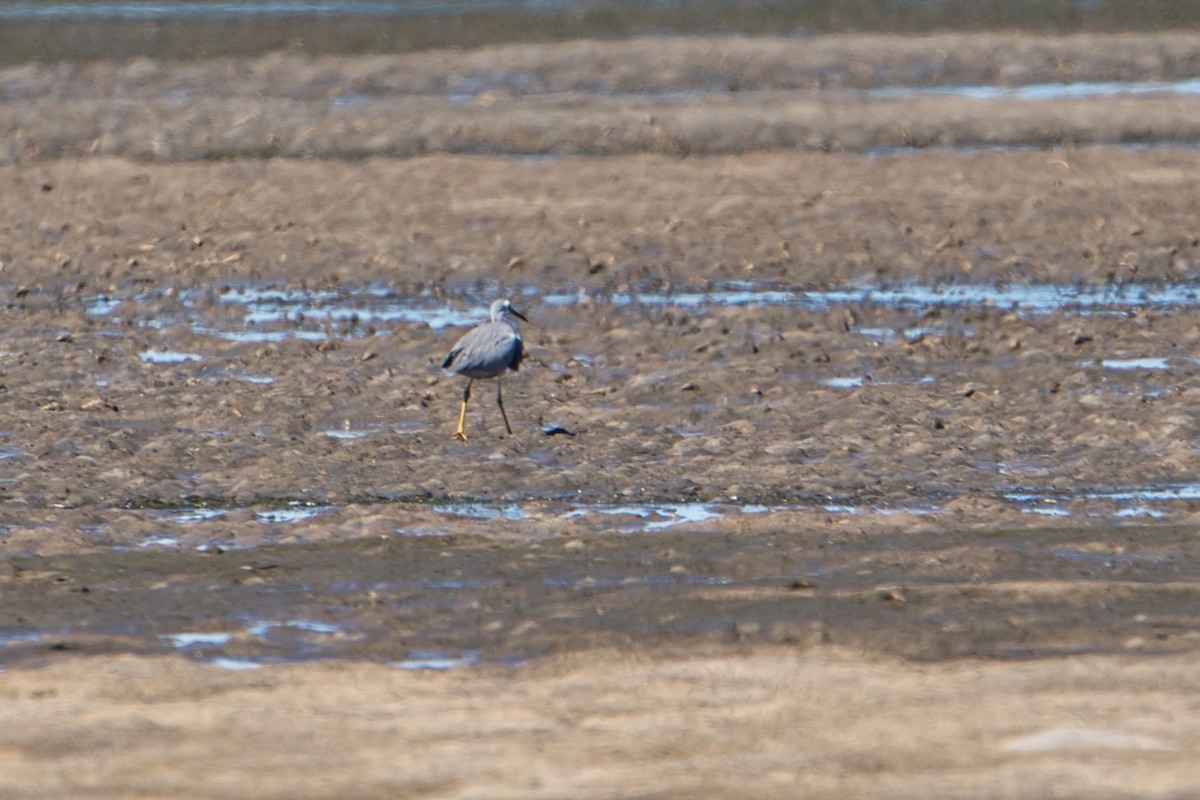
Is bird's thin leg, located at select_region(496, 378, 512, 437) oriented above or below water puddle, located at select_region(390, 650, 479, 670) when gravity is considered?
below

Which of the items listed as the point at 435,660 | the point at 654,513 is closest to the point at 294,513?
the point at 654,513

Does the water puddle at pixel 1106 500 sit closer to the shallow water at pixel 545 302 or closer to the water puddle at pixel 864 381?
the water puddle at pixel 864 381

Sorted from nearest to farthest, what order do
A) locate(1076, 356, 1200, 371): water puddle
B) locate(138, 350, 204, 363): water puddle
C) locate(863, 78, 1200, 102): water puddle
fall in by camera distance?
locate(1076, 356, 1200, 371): water puddle < locate(138, 350, 204, 363): water puddle < locate(863, 78, 1200, 102): water puddle

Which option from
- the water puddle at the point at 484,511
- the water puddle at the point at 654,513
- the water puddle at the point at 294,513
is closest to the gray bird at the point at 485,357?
the water puddle at the point at 484,511

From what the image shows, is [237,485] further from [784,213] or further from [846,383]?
[784,213]

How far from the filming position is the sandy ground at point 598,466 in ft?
20.6

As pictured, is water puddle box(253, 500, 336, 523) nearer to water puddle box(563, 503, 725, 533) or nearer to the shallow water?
water puddle box(563, 503, 725, 533)

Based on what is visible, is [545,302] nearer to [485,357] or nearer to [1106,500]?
[485,357]

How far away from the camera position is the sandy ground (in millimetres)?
6277

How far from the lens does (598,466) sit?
9656 millimetres

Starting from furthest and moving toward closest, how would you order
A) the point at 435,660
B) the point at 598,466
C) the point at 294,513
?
the point at 598,466 → the point at 294,513 → the point at 435,660

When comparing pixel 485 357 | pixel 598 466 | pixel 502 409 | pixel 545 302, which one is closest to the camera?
pixel 598 466

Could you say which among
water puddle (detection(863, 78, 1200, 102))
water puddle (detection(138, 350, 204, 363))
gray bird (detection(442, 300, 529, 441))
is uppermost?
gray bird (detection(442, 300, 529, 441))

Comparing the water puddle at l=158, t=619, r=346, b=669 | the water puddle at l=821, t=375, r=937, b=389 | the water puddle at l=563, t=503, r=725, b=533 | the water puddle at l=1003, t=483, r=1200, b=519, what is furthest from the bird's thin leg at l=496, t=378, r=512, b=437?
the water puddle at l=158, t=619, r=346, b=669
